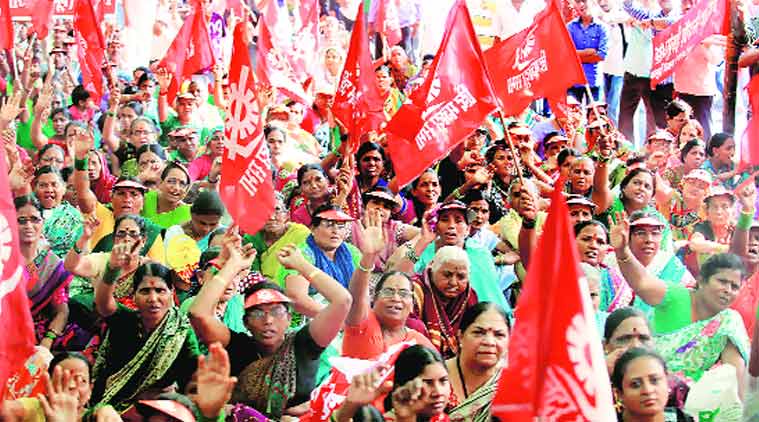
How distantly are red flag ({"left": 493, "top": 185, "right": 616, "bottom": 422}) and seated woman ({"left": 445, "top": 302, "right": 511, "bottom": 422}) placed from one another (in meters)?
1.06

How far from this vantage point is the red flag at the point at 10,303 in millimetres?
4473

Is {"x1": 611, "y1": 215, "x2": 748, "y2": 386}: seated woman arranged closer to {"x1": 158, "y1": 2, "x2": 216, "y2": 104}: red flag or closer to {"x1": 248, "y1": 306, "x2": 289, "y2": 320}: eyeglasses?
{"x1": 248, "y1": 306, "x2": 289, "y2": 320}: eyeglasses

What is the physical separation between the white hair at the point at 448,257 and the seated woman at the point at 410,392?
1411mm

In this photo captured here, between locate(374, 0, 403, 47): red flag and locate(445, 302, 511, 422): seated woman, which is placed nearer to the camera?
locate(445, 302, 511, 422): seated woman

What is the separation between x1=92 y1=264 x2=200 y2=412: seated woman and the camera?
226 inches

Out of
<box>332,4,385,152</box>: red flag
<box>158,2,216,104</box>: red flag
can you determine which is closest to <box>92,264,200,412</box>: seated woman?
<box>332,4,385,152</box>: red flag

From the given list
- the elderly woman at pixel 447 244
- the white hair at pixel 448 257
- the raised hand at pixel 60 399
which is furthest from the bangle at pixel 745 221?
the raised hand at pixel 60 399

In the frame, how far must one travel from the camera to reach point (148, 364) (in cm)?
580

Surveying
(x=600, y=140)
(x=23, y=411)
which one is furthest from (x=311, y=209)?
(x=23, y=411)

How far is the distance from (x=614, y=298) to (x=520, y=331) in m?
2.51

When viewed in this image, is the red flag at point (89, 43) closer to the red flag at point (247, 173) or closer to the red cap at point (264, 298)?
the red flag at point (247, 173)

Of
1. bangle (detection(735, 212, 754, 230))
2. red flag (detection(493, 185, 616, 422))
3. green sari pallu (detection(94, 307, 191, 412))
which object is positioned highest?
red flag (detection(493, 185, 616, 422))

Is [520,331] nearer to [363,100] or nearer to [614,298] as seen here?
[614,298]

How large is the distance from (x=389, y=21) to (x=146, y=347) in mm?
7351
